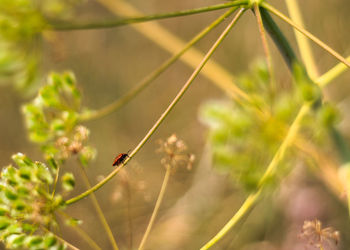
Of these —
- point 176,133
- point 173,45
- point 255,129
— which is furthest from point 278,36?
point 176,133

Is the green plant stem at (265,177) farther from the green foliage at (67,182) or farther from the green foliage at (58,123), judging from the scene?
the green foliage at (58,123)

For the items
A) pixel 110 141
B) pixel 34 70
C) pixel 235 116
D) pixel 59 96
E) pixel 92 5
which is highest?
pixel 92 5

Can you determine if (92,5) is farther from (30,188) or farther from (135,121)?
(30,188)

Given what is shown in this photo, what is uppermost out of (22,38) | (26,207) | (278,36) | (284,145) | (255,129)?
(22,38)

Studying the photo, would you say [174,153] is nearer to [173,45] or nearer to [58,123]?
[58,123]

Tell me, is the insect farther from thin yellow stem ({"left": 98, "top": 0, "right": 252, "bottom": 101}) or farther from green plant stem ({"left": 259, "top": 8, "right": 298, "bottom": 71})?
thin yellow stem ({"left": 98, "top": 0, "right": 252, "bottom": 101})

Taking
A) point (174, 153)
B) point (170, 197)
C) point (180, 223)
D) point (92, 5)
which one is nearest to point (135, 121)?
point (170, 197)
